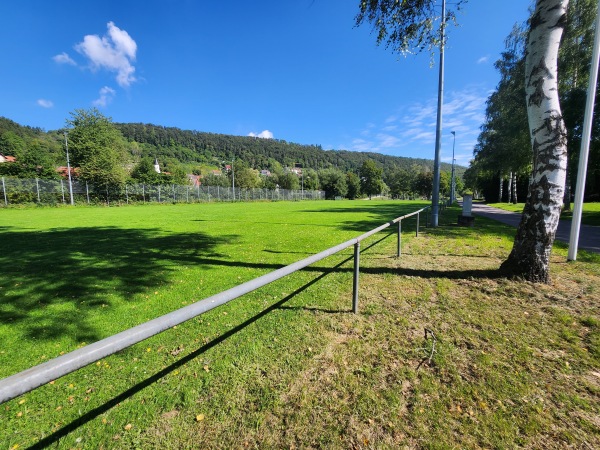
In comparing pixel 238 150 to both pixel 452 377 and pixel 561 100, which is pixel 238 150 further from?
pixel 452 377

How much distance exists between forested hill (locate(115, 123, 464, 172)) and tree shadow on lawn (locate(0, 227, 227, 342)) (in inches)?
5206

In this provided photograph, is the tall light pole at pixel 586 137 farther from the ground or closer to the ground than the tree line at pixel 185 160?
closer to the ground

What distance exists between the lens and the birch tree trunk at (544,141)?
4426 mm

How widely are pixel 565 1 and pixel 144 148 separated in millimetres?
145893

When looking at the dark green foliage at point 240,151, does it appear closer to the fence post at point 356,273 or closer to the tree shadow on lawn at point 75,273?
the tree shadow on lawn at point 75,273

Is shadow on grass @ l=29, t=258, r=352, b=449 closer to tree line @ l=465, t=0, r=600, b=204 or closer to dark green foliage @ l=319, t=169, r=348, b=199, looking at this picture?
tree line @ l=465, t=0, r=600, b=204

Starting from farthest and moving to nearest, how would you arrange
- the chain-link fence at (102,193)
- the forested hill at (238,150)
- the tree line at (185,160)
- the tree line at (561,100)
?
the forested hill at (238,150) < the tree line at (185,160) < the chain-link fence at (102,193) < the tree line at (561,100)

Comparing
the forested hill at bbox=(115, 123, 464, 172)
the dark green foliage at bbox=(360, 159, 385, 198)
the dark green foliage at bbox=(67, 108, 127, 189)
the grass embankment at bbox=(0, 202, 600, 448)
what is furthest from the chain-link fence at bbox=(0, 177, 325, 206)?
the forested hill at bbox=(115, 123, 464, 172)

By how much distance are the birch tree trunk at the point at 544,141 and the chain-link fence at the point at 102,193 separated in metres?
40.3

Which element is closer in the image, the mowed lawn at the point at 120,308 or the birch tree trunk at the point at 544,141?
the mowed lawn at the point at 120,308

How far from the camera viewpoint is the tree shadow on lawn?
3707 mm

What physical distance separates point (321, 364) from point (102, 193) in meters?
44.2

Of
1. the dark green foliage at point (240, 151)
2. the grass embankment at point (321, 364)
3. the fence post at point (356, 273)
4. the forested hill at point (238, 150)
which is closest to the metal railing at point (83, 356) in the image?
the grass embankment at point (321, 364)

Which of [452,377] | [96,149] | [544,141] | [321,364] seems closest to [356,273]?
[321,364]
